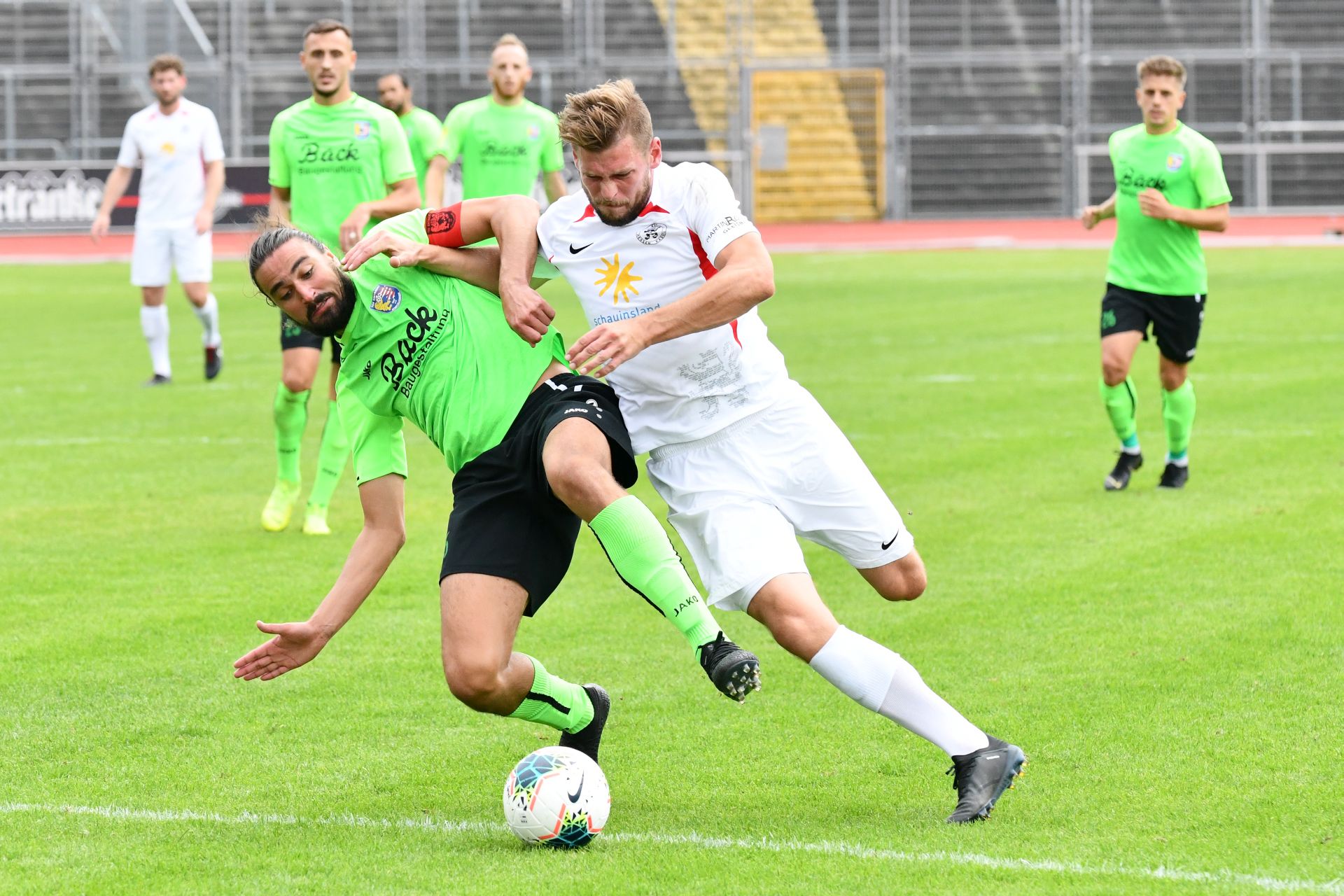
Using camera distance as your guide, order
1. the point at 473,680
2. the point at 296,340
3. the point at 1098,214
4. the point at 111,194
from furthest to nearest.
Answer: the point at 111,194 → the point at 1098,214 → the point at 296,340 → the point at 473,680

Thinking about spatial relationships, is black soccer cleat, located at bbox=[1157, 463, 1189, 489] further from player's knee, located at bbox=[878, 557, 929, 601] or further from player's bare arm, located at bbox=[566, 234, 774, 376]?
player's bare arm, located at bbox=[566, 234, 774, 376]

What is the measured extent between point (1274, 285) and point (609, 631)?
16.3 metres

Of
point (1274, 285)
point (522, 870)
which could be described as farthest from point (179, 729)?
point (1274, 285)

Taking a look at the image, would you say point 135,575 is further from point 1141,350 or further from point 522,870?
point 1141,350

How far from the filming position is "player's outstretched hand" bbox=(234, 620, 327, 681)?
4688mm

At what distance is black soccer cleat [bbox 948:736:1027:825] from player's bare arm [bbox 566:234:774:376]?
1.32 m

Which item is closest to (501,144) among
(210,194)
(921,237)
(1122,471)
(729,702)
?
(210,194)

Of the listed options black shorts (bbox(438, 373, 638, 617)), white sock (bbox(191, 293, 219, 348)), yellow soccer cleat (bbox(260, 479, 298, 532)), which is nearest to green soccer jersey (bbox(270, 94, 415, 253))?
yellow soccer cleat (bbox(260, 479, 298, 532))

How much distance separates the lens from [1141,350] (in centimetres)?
1576

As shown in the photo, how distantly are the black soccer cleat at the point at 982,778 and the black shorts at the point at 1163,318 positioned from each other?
560 cm

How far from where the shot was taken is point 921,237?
33.3 metres

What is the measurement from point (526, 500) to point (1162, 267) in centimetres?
606

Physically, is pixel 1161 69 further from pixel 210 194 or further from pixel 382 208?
pixel 210 194

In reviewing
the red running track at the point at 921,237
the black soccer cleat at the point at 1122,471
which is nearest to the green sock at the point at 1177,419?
the black soccer cleat at the point at 1122,471
